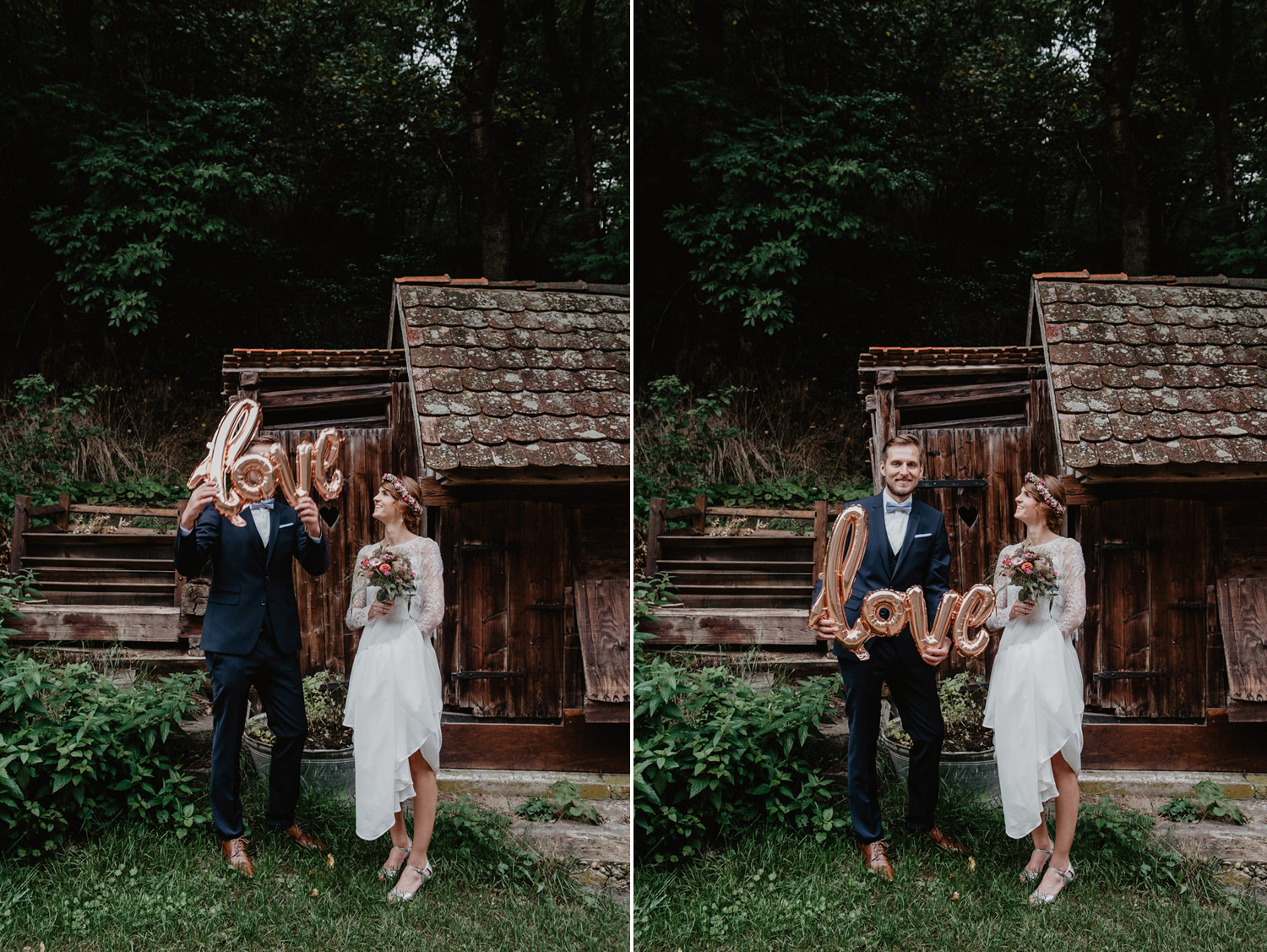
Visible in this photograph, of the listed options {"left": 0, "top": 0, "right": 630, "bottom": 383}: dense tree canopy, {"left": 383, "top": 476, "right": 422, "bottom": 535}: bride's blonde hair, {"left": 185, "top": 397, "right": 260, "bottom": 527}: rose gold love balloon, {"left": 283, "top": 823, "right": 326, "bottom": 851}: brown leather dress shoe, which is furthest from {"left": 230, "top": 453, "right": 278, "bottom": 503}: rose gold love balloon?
{"left": 283, "top": 823, "right": 326, "bottom": 851}: brown leather dress shoe

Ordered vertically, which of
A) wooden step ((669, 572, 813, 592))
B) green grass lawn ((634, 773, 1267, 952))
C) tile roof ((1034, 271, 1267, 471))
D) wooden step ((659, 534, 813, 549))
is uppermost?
tile roof ((1034, 271, 1267, 471))

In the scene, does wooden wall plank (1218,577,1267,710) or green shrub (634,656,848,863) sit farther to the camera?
wooden wall plank (1218,577,1267,710)

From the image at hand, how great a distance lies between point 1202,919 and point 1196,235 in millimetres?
2441

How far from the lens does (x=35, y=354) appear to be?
292cm

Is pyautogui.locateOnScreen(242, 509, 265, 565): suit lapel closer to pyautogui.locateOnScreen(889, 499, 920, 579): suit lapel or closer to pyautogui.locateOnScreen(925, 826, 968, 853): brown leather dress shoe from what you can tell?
pyautogui.locateOnScreen(889, 499, 920, 579): suit lapel

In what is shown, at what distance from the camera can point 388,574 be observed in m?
2.41

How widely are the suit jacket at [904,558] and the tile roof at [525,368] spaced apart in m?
0.94

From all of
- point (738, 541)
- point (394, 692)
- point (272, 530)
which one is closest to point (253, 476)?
point (272, 530)

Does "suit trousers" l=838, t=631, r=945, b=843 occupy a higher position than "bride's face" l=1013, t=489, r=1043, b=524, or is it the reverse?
"bride's face" l=1013, t=489, r=1043, b=524

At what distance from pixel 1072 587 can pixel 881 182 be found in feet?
5.52

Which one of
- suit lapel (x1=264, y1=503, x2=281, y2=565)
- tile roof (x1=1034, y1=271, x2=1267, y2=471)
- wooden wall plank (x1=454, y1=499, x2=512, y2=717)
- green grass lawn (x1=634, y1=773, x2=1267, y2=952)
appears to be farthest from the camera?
wooden wall plank (x1=454, y1=499, x2=512, y2=717)

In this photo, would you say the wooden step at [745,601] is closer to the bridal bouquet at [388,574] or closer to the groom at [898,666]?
the groom at [898,666]

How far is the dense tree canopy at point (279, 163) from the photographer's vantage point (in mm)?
2652

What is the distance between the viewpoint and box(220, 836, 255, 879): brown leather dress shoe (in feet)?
8.38
